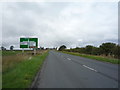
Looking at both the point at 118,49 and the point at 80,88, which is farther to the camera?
the point at 118,49

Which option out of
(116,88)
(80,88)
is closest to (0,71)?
(80,88)

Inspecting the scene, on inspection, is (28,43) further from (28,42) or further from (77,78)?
(77,78)

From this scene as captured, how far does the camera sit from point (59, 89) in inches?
208

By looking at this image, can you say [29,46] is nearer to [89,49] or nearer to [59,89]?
[59,89]

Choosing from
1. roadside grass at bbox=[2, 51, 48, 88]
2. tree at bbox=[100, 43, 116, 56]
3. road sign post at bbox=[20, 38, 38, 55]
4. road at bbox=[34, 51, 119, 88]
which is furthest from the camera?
tree at bbox=[100, 43, 116, 56]

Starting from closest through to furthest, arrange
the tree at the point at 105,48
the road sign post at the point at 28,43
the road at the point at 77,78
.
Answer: the road at the point at 77,78, the road sign post at the point at 28,43, the tree at the point at 105,48

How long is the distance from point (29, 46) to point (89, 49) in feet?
116

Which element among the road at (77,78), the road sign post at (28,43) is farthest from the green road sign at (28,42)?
the road at (77,78)

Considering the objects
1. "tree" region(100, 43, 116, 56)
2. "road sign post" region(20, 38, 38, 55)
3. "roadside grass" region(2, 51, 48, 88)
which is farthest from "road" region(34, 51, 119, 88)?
"tree" region(100, 43, 116, 56)

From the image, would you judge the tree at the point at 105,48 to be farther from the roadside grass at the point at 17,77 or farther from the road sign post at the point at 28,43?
the roadside grass at the point at 17,77

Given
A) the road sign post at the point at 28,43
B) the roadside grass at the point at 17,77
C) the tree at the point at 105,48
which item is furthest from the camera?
the tree at the point at 105,48

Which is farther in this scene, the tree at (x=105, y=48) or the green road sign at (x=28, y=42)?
the tree at (x=105, y=48)

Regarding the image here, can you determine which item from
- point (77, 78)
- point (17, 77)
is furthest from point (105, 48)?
point (17, 77)

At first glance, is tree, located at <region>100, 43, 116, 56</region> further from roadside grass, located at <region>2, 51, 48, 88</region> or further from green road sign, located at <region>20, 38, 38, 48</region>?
roadside grass, located at <region>2, 51, 48, 88</region>
